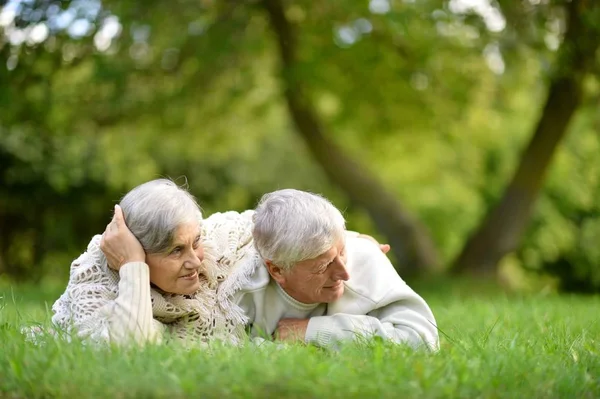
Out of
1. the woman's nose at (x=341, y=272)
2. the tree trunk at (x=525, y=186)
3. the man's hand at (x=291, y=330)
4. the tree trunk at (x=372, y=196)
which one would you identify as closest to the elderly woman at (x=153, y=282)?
the man's hand at (x=291, y=330)

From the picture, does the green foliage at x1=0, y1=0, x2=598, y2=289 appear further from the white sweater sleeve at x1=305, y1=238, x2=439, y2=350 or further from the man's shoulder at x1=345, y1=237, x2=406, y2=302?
the white sweater sleeve at x1=305, y1=238, x2=439, y2=350

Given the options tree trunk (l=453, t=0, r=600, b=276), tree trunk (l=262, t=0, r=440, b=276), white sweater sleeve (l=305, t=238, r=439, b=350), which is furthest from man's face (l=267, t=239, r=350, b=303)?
tree trunk (l=262, t=0, r=440, b=276)

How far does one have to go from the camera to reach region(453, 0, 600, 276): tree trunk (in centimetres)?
1099

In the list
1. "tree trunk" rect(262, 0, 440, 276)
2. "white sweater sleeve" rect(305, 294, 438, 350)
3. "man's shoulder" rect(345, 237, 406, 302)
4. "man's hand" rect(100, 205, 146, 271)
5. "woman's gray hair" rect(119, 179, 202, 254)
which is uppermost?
"woman's gray hair" rect(119, 179, 202, 254)

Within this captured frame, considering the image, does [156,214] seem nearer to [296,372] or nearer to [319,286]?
[319,286]

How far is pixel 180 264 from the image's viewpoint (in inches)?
156

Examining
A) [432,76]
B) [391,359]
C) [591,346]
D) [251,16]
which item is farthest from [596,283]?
[391,359]

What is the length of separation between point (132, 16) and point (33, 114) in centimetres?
227

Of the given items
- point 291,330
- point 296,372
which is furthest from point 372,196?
point 296,372

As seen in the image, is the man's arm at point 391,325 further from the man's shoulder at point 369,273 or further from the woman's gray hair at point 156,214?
the woman's gray hair at point 156,214

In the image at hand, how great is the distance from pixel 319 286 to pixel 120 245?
1.06m

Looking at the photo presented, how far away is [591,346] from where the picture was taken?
3977 mm

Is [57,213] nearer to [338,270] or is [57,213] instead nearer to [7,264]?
[7,264]

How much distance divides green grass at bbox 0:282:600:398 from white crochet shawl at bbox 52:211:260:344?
338mm
